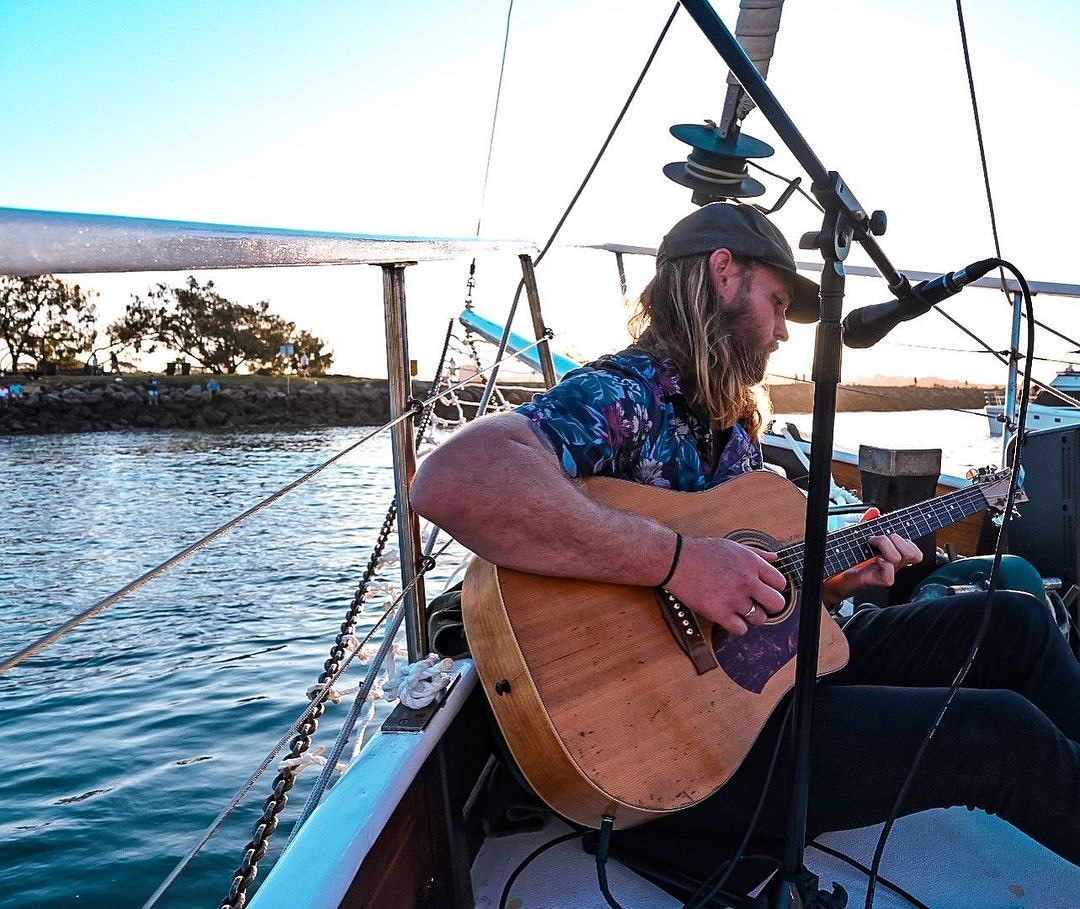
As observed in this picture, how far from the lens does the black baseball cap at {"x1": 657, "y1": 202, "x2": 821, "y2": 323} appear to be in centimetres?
172

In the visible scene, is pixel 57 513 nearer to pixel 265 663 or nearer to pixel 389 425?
pixel 265 663

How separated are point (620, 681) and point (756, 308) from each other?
2.83 feet

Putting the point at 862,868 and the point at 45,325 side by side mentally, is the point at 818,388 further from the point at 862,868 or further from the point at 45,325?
the point at 45,325

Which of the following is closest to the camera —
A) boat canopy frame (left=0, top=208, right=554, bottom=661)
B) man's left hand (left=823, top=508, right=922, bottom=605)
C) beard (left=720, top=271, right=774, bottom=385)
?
boat canopy frame (left=0, top=208, right=554, bottom=661)

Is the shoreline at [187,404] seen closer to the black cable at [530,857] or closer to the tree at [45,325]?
the tree at [45,325]

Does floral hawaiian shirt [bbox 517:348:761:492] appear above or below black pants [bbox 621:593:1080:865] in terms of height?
above

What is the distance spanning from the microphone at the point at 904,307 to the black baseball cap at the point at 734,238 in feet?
1.69

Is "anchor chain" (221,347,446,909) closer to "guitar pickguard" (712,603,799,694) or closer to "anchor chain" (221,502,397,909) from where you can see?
"anchor chain" (221,502,397,909)

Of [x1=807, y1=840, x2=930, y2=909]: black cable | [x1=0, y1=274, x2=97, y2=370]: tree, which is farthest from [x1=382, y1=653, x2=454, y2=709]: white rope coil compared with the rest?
[x1=0, y1=274, x2=97, y2=370]: tree

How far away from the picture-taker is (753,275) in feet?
5.80

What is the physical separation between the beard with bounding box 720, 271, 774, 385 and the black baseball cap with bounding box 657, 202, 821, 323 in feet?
0.22

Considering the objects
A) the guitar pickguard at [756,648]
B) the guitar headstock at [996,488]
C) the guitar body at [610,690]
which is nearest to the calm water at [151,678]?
the guitar headstock at [996,488]

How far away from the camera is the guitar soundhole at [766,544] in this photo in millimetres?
1654

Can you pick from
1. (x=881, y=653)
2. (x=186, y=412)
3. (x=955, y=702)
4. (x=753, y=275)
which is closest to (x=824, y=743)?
(x=955, y=702)
